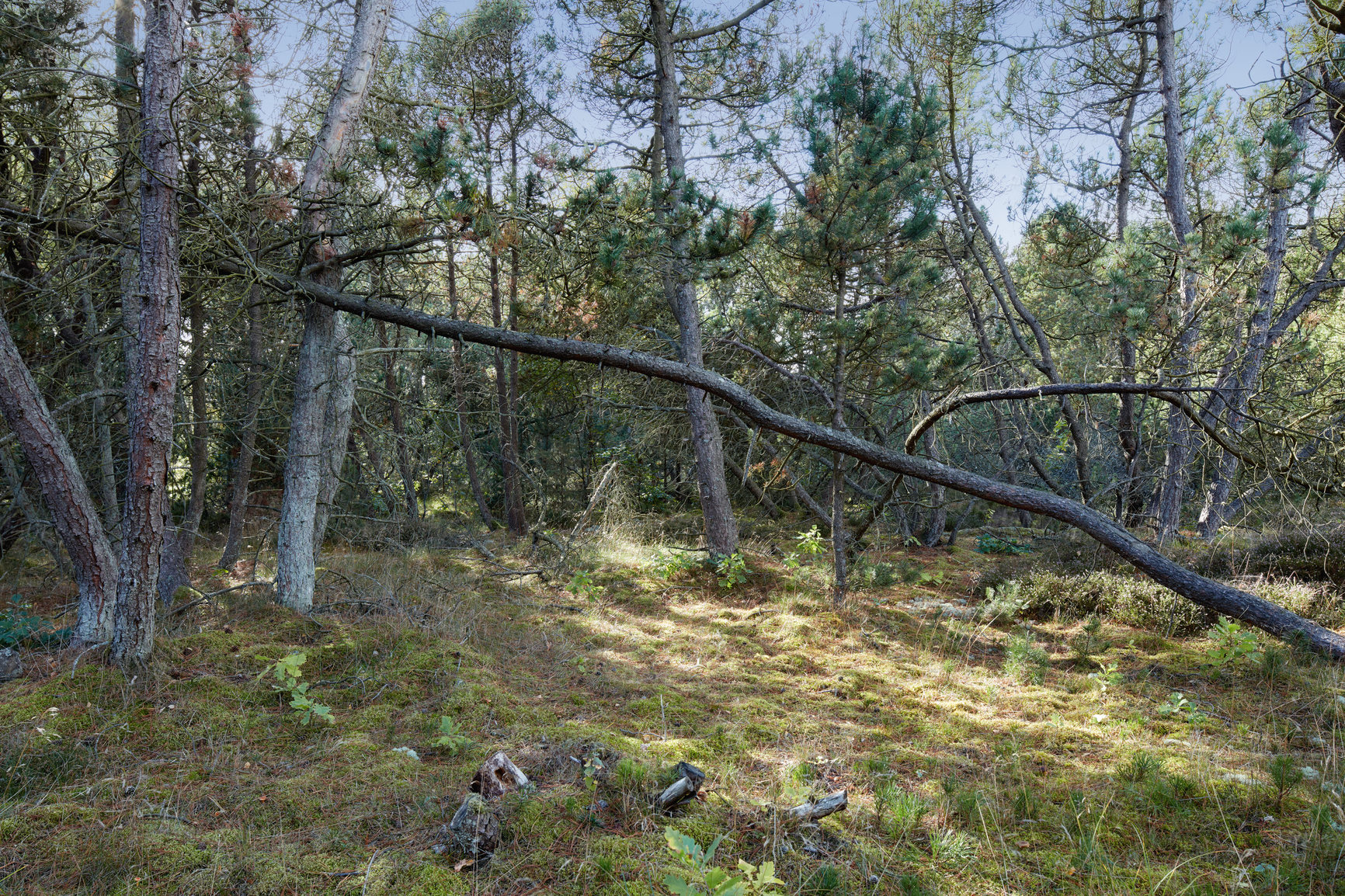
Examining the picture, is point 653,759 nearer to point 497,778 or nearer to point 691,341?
point 497,778

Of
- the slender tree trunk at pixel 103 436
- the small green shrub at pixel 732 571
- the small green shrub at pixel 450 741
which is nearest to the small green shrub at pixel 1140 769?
the small green shrub at pixel 450 741

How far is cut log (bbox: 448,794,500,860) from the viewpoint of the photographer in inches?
106

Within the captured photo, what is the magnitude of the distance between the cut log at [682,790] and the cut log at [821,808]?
445 mm

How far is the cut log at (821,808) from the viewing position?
119 inches

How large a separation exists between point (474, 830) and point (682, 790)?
891 millimetres

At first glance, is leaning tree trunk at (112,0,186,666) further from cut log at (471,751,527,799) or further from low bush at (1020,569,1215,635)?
low bush at (1020,569,1215,635)

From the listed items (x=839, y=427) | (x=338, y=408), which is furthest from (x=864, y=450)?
(x=338, y=408)

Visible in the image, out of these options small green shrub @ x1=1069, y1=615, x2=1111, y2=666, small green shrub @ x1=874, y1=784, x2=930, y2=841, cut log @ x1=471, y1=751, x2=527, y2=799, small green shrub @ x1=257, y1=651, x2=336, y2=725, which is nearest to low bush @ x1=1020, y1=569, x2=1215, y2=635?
small green shrub @ x1=1069, y1=615, x2=1111, y2=666

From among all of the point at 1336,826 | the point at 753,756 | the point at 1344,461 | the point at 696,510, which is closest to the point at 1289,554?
the point at 1344,461

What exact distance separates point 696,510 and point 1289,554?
8.43m

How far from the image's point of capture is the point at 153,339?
3.87 m

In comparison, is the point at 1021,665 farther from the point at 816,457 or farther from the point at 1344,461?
the point at 816,457

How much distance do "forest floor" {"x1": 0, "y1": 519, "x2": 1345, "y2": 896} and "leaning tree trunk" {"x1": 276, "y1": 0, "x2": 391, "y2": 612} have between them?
454 millimetres

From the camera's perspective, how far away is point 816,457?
11164 mm
